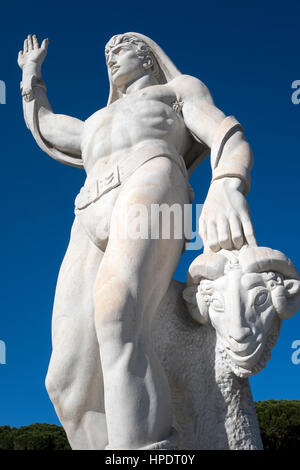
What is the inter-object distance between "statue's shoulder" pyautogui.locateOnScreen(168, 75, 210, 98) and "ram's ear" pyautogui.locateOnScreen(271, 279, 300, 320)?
1.84 meters

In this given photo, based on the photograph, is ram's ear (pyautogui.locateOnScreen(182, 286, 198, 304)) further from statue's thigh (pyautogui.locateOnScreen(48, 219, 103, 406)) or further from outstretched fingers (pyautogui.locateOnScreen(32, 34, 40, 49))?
outstretched fingers (pyautogui.locateOnScreen(32, 34, 40, 49))

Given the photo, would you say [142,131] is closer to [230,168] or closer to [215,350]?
[230,168]

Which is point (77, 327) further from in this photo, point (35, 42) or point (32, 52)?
point (35, 42)

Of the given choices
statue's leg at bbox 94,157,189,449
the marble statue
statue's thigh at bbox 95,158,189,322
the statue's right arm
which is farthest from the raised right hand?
statue's leg at bbox 94,157,189,449

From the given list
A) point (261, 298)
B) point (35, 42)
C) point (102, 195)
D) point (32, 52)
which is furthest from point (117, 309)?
point (35, 42)

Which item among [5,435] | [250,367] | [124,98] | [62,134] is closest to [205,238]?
[250,367]

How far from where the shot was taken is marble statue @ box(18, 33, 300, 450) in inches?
127

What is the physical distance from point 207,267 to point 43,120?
2.62m

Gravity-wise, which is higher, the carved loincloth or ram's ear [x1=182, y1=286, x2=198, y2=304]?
the carved loincloth

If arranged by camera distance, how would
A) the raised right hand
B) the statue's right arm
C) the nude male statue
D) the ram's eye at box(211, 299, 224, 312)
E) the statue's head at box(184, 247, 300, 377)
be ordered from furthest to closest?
1. the raised right hand
2. the statue's right arm
3. the ram's eye at box(211, 299, 224, 312)
4. the statue's head at box(184, 247, 300, 377)
5. the nude male statue

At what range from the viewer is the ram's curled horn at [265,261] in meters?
3.36

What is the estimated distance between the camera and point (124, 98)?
15.0 feet

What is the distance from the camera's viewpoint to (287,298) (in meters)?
3.40

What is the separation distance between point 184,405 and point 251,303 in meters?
0.90
